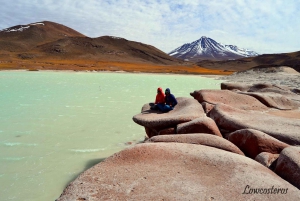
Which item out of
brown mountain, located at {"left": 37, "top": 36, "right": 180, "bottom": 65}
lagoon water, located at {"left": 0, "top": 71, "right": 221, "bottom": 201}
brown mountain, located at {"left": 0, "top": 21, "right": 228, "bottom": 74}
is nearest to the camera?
lagoon water, located at {"left": 0, "top": 71, "right": 221, "bottom": 201}

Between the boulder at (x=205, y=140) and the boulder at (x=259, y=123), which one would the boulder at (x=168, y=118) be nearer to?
the boulder at (x=259, y=123)

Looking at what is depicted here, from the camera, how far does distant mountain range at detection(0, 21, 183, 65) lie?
99.7 meters

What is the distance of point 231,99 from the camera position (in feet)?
30.4

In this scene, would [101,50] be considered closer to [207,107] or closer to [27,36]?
[27,36]

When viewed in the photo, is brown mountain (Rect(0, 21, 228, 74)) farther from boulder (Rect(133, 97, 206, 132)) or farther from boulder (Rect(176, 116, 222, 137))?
boulder (Rect(176, 116, 222, 137))

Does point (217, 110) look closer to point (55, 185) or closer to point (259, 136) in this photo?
point (259, 136)

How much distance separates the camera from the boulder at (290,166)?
12.3 feet

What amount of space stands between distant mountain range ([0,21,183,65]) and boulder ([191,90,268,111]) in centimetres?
8744

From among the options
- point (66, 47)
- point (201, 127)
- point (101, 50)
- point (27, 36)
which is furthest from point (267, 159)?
point (27, 36)

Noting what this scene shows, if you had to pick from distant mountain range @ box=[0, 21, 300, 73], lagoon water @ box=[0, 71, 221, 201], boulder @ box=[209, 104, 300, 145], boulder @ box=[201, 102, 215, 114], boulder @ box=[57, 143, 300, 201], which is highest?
distant mountain range @ box=[0, 21, 300, 73]

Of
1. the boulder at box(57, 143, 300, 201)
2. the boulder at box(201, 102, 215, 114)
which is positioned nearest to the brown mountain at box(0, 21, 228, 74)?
the boulder at box(201, 102, 215, 114)

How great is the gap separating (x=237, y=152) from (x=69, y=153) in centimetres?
458

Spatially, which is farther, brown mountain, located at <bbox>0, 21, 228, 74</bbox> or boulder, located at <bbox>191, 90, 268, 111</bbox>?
brown mountain, located at <bbox>0, 21, 228, 74</bbox>

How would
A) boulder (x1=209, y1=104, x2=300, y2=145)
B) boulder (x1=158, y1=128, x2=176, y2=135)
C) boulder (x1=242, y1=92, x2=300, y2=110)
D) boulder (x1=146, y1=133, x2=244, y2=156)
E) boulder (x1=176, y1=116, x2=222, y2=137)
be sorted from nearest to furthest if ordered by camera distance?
boulder (x1=146, y1=133, x2=244, y2=156) → boulder (x1=209, y1=104, x2=300, y2=145) → boulder (x1=176, y1=116, x2=222, y2=137) → boulder (x1=158, y1=128, x2=176, y2=135) → boulder (x1=242, y1=92, x2=300, y2=110)
